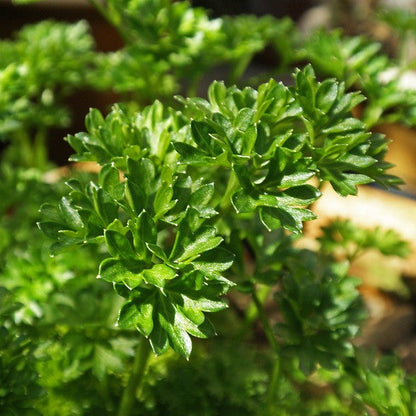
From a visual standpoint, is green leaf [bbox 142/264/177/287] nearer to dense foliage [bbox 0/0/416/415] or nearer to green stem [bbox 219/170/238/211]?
dense foliage [bbox 0/0/416/415]

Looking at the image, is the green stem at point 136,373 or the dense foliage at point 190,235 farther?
the green stem at point 136,373

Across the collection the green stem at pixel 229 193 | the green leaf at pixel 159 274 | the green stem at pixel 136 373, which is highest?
the green stem at pixel 229 193

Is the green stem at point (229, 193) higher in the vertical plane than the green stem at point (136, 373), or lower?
higher

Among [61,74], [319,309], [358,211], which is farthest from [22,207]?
[358,211]

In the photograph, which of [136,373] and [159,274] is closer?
[159,274]

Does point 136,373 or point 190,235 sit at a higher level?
point 190,235

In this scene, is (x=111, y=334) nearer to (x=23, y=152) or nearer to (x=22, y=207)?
(x=22, y=207)

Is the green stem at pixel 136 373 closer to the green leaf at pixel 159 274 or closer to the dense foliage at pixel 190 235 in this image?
the dense foliage at pixel 190 235

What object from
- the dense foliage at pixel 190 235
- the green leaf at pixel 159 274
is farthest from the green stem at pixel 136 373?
the green leaf at pixel 159 274

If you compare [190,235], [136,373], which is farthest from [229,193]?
[136,373]

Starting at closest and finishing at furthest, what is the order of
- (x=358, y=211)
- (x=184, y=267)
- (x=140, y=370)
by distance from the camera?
(x=184, y=267) < (x=140, y=370) < (x=358, y=211)

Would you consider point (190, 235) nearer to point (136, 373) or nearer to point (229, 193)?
point (229, 193)
